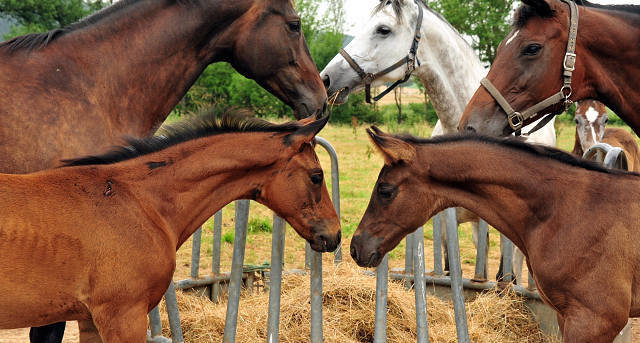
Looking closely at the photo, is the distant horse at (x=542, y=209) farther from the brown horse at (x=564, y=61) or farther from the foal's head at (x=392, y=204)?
the brown horse at (x=564, y=61)

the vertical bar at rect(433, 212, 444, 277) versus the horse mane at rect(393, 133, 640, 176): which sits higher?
the horse mane at rect(393, 133, 640, 176)

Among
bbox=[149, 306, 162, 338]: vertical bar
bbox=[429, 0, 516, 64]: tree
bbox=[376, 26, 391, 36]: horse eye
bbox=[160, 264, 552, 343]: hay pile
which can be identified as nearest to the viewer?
bbox=[149, 306, 162, 338]: vertical bar

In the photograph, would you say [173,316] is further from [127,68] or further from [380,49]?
[380,49]

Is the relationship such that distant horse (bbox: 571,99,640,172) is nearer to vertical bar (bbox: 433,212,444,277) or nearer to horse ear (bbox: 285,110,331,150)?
vertical bar (bbox: 433,212,444,277)

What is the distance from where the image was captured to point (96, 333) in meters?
3.21

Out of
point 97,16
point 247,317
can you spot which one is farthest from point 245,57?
point 247,317

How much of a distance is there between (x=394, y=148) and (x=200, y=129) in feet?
3.72

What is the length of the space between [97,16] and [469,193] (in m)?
2.42

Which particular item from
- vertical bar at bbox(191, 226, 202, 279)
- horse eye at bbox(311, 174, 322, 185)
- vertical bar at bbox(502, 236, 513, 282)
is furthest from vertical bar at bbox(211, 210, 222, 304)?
vertical bar at bbox(502, 236, 513, 282)

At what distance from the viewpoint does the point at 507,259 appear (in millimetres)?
5043

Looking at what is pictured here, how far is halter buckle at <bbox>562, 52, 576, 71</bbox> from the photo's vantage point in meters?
3.46

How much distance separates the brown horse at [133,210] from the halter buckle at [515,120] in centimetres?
121

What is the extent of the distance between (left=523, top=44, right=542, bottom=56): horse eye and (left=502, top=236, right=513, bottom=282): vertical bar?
186 cm

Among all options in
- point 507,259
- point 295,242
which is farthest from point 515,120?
point 295,242
